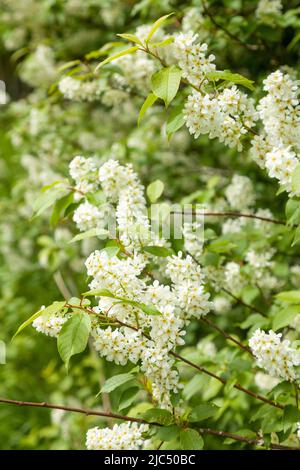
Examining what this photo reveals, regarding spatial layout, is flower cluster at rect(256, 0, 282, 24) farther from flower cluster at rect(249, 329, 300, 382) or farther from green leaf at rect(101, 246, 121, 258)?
flower cluster at rect(249, 329, 300, 382)

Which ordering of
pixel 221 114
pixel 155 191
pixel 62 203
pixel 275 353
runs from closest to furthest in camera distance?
pixel 275 353
pixel 221 114
pixel 155 191
pixel 62 203

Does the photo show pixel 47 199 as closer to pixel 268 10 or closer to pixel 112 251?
pixel 112 251

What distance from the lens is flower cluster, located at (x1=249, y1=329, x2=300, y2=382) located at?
1.59 metres

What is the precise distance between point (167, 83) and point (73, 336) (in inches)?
30.9

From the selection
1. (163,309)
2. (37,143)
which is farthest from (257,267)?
(37,143)

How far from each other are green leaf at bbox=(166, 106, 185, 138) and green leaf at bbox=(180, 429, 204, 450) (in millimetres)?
935

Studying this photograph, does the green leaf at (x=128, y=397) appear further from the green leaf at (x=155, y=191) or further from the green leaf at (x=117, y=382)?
the green leaf at (x=155, y=191)

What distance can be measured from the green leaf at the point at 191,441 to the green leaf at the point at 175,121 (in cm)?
94

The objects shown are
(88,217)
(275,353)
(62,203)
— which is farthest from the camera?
(62,203)

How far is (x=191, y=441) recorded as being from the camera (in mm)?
1681

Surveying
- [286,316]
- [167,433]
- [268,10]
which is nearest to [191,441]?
[167,433]

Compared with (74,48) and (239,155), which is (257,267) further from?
(74,48)

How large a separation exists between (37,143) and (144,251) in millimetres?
3165

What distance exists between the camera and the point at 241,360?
7.42 feet
